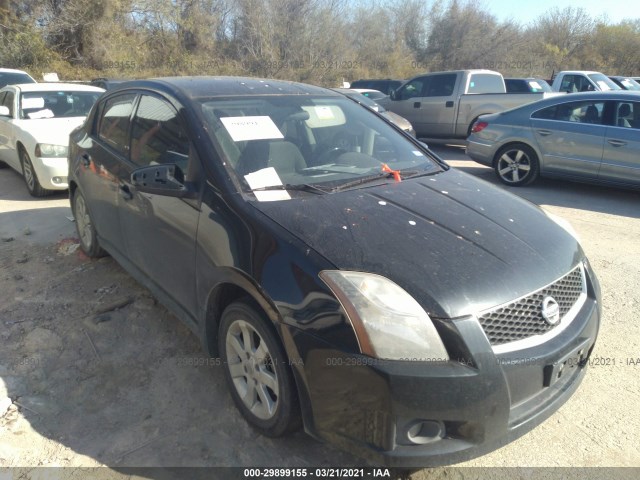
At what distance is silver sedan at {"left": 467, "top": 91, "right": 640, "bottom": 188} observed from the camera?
6719 mm

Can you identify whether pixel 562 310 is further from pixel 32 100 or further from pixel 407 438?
pixel 32 100

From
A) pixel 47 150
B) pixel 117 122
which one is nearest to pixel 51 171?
pixel 47 150

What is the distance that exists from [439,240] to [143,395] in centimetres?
189

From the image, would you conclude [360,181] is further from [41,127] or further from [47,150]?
[41,127]

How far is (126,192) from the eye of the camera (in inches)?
130

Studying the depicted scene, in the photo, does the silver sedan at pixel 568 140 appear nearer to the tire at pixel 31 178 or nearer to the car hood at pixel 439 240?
the car hood at pixel 439 240

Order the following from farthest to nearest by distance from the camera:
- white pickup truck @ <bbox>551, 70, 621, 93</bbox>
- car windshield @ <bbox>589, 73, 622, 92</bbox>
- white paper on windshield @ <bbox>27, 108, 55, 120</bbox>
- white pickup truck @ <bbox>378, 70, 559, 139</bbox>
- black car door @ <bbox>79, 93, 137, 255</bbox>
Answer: car windshield @ <bbox>589, 73, 622, 92</bbox>
white pickup truck @ <bbox>551, 70, 621, 93</bbox>
white pickup truck @ <bbox>378, 70, 559, 139</bbox>
white paper on windshield @ <bbox>27, 108, 55, 120</bbox>
black car door @ <bbox>79, 93, 137, 255</bbox>

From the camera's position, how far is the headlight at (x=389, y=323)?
6.05 feet

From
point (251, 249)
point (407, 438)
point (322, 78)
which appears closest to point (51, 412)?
point (251, 249)

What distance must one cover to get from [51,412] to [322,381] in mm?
1674

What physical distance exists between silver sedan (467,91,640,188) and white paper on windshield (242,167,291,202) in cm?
598

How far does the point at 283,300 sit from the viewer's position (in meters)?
2.06

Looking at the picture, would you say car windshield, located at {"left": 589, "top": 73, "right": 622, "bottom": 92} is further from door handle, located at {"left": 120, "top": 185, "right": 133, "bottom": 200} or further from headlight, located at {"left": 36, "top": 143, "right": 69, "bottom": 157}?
door handle, located at {"left": 120, "top": 185, "right": 133, "bottom": 200}

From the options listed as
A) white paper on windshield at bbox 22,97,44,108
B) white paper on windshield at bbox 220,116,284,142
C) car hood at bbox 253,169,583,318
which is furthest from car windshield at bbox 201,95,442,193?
white paper on windshield at bbox 22,97,44,108
